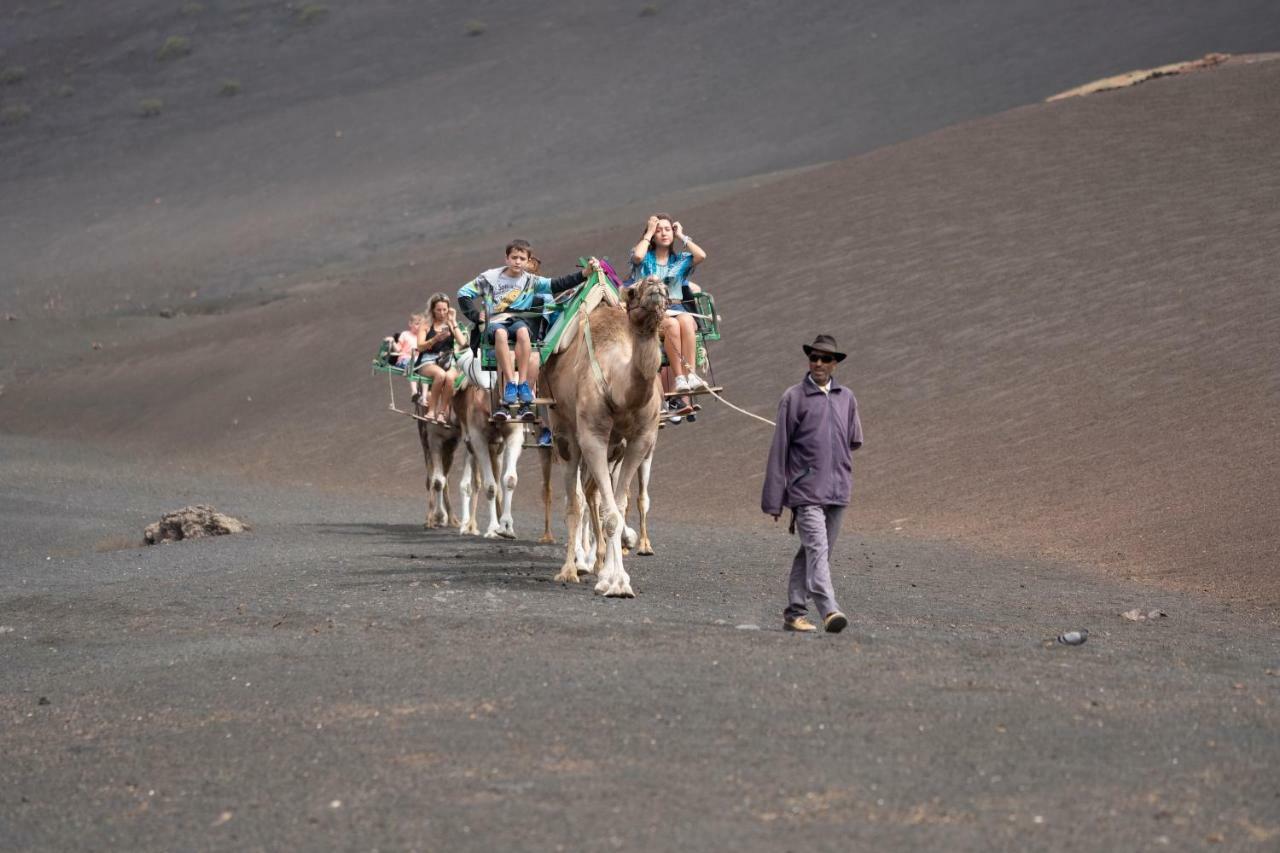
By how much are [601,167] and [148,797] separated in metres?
61.0

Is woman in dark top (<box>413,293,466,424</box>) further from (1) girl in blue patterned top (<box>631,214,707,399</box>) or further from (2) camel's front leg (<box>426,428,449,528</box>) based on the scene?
(1) girl in blue patterned top (<box>631,214,707,399</box>)

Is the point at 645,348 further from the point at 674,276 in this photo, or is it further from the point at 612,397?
the point at 674,276

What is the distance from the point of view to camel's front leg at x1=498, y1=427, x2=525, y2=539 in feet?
59.9

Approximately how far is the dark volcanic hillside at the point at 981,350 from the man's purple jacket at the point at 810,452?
532 centimetres

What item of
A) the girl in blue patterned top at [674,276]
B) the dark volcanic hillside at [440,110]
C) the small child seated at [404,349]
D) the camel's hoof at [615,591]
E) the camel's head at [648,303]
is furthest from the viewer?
the dark volcanic hillside at [440,110]

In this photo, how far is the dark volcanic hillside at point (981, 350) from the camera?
20.2 metres

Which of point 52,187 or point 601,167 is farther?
point 52,187

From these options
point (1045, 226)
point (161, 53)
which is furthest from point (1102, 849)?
point (161, 53)

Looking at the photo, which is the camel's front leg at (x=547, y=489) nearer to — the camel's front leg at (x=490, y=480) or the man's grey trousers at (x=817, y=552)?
the camel's front leg at (x=490, y=480)

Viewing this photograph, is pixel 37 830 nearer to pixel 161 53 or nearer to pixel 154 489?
pixel 154 489

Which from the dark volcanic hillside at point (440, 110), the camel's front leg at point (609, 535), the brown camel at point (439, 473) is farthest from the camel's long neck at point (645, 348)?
the dark volcanic hillside at point (440, 110)

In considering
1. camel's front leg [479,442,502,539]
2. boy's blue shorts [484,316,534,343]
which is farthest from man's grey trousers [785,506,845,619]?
camel's front leg [479,442,502,539]

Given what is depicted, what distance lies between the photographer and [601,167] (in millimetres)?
A: 67875

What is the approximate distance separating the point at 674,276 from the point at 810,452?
4.54 metres
